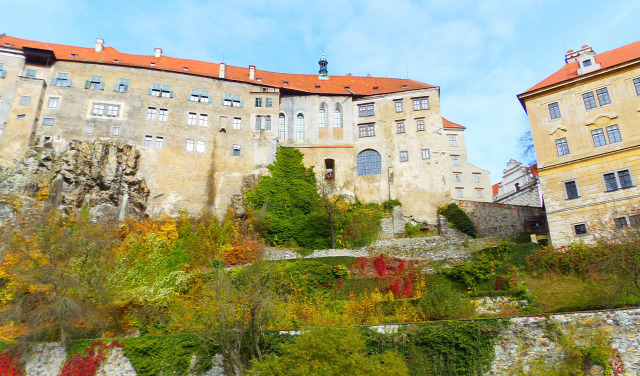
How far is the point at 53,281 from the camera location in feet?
70.9

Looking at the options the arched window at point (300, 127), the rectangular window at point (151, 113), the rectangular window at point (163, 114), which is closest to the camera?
the rectangular window at point (151, 113)

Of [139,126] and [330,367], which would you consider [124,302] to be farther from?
[139,126]

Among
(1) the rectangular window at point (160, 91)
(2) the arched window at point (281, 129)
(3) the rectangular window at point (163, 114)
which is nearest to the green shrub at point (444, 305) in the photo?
(2) the arched window at point (281, 129)

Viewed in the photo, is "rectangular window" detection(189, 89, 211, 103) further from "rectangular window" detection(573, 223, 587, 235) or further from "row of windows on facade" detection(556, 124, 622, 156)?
"rectangular window" detection(573, 223, 587, 235)

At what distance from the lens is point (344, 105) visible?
1674 inches

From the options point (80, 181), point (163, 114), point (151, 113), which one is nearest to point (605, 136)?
point (163, 114)

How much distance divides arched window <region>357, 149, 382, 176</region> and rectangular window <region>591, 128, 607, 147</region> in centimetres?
1644

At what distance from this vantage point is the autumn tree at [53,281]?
21.5 metres

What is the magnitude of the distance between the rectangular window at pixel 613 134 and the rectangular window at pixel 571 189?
3100 millimetres

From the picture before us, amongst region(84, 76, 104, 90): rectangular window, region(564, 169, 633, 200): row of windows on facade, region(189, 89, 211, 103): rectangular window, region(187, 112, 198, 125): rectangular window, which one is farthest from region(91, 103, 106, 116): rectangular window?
region(564, 169, 633, 200): row of windows on facade

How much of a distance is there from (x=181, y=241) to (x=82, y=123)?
1495cm

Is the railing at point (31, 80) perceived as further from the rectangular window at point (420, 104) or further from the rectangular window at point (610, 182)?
the rectangular window at point (610, 182)

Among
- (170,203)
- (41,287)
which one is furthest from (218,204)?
(41,287)

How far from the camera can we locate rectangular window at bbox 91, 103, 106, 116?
37688 mm
